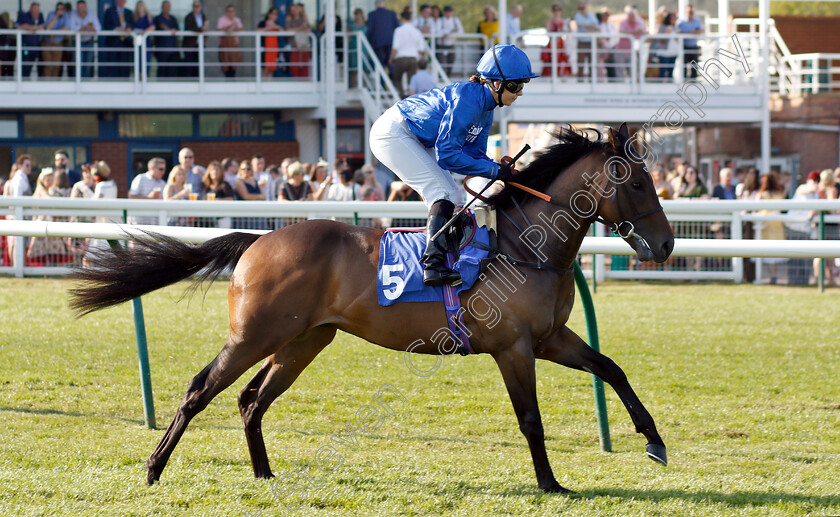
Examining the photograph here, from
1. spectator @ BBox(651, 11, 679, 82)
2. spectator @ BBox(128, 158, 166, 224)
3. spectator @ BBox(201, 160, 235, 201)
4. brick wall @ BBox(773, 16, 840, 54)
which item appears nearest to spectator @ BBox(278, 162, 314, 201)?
spectator @ BBox(201, 160, 235, 201)

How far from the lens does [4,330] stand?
745 cm

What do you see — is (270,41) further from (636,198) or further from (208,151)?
(636,198)

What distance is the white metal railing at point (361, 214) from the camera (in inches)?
286

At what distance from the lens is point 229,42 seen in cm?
1688

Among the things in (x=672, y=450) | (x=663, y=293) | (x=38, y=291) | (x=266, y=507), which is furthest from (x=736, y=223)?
(x=266, y=507)

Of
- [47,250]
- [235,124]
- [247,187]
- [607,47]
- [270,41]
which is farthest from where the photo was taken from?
[607,47]

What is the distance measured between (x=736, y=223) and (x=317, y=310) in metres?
7.44

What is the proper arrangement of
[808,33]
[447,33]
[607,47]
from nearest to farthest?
[447,33], [607,47], [808,33]

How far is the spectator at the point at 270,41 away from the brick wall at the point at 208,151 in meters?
1.39

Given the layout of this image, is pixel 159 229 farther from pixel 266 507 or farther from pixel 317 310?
pixel 266 507

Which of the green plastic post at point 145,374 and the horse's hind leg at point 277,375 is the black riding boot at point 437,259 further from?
the green plastic post at point 145,374

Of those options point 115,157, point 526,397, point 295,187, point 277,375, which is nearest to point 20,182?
point 295,187

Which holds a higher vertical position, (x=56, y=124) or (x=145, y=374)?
(x=56, y=124)

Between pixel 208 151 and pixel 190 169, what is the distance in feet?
18.3
